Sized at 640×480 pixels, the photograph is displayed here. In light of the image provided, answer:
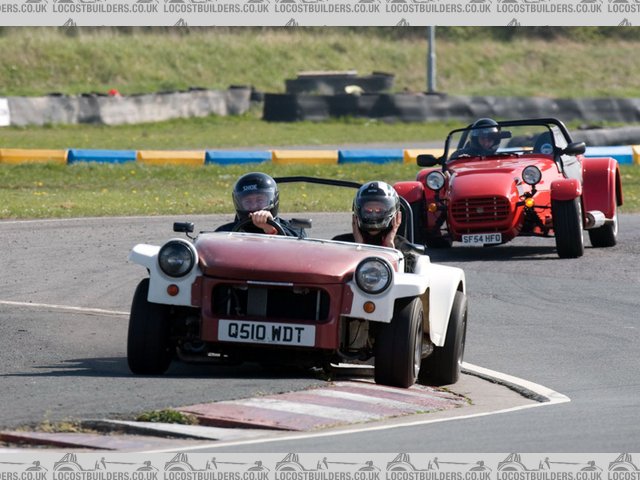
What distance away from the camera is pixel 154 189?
77.2 ft

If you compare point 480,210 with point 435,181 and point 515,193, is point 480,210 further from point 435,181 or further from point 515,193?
point 435,181

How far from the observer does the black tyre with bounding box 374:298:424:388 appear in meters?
7.95

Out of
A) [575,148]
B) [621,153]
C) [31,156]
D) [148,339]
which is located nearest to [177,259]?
[148,339]

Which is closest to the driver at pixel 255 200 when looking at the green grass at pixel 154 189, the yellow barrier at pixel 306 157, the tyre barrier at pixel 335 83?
the green grass at pixel 154 189

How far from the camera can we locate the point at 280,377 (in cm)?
817

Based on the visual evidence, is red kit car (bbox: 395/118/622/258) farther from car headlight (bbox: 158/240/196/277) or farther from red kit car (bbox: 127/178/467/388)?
car headlight (bbox: 158/240/196/277)

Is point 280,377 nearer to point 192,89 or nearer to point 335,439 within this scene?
point 335,439

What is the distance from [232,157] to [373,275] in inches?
765

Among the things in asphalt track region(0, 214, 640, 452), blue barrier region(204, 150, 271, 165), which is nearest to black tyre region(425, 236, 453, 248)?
asphalt track region(0, 214, 640, 452)

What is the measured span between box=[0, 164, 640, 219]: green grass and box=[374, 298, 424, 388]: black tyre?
1209cm

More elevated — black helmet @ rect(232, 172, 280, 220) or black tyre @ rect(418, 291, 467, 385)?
black helmet @ rect(232, 172, 280, 220)

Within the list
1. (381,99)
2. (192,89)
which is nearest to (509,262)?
(381,99)

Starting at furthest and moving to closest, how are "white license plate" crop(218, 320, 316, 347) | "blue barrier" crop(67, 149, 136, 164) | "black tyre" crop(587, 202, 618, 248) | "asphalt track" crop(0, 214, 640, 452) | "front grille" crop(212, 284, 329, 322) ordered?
1. "blue barrier" crop(67, 149, 136, 164)
2. "black tyre" crop(587, 202, 618, 248)
3. "front grille" crop(212, 284, 329, 322)
4. "white license plate" crop(218, 320, 316, 347)
5. "asphalt track" crop(0, 214, 640, 452)

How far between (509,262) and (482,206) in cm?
65
